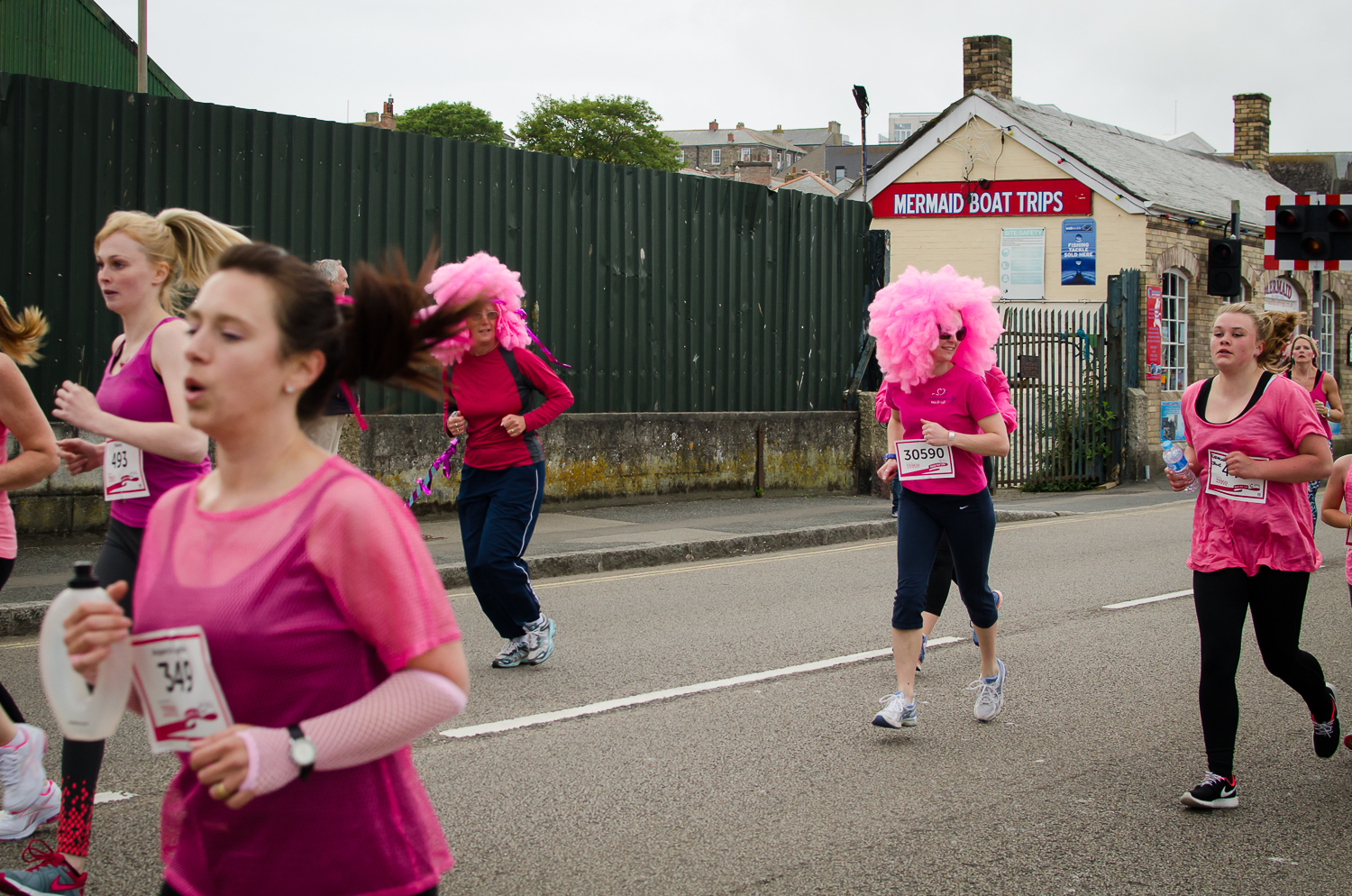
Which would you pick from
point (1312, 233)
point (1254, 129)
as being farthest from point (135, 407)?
point (1254, 129)

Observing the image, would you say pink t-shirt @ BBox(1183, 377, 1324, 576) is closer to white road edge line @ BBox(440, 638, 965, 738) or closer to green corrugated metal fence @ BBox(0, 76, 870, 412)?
white road edge line @ BBox(440, 638, 965, 738)

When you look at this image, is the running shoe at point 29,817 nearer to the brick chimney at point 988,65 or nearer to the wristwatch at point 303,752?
the wristwatch at point 303,752

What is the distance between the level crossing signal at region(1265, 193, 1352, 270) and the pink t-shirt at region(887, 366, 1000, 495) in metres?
10.8

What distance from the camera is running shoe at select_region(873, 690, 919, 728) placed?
18.1 feet

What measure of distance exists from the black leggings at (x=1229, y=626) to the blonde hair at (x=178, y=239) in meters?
3.52

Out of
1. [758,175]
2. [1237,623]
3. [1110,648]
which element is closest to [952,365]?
[1237,623]

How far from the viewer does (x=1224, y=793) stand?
4.65m

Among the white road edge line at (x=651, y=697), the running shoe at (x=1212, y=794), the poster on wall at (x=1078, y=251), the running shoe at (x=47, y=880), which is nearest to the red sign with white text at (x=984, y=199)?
the poster on wall at (x=1078, y=251)

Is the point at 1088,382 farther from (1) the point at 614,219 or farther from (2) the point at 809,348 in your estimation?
(1) the point at 614,219

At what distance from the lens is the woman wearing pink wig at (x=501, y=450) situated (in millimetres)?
6469

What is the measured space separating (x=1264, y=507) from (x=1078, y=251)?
19.4 metres

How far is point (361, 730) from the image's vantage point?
6.22 feet

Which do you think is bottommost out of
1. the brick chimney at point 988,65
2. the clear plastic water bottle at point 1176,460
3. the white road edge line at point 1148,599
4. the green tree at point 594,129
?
the white road edge line at point 1148,599

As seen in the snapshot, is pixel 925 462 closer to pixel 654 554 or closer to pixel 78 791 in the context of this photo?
pixel 78 791
